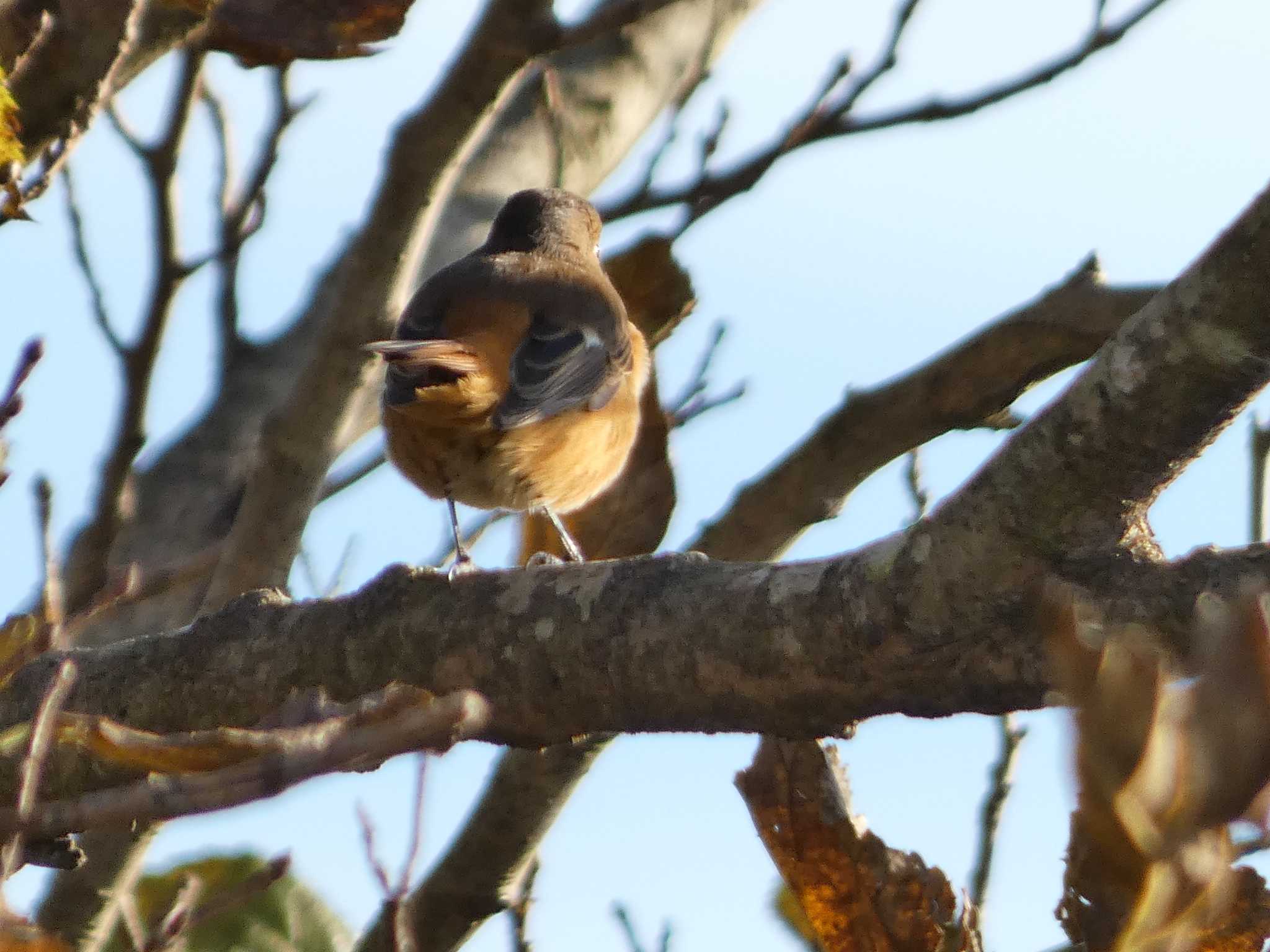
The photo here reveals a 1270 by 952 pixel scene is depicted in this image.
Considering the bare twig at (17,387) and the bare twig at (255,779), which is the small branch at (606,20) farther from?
the bare twig at (255,779)

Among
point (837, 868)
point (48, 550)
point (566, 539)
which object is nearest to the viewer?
point (48, 550)

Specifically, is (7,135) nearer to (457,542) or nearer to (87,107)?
(87,107)

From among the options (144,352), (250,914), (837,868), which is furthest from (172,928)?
(144,352)

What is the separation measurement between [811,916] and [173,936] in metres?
0.90

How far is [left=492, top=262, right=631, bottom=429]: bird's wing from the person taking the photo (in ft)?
15.4

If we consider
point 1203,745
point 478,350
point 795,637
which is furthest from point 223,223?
point 1203,745

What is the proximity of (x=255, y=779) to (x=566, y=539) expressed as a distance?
3.65 metres

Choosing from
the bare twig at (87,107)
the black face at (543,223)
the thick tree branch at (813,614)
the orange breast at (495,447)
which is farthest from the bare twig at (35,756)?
the black face at (543,223)

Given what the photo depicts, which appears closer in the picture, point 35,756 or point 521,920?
point 35,756

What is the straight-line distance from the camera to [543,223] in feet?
18.7

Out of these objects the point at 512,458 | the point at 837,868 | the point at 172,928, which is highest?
the point at 512,458

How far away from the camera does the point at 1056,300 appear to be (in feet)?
13.0

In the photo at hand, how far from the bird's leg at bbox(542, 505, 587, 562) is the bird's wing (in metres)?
0.32

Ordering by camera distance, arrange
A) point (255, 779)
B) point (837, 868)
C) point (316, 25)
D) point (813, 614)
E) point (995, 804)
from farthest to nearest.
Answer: point (995, 804) → point (316, 25) → point (813, 614) → point (837, 868) → point (255, 779)
